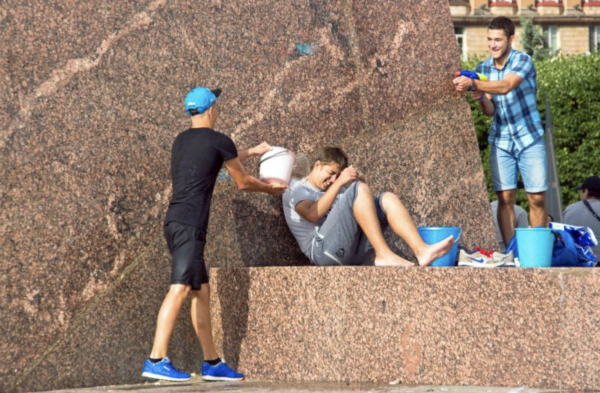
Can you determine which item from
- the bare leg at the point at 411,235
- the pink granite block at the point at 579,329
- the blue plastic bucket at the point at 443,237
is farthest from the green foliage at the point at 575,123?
the pink granite block at the point at 579,329

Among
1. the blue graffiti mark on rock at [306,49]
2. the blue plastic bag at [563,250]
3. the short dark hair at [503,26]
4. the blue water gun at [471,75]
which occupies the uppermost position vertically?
the short dark hair at [503,26]

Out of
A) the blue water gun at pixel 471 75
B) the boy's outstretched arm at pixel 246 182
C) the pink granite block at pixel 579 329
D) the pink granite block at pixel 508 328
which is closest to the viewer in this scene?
the pink granite block at pixel 579 329

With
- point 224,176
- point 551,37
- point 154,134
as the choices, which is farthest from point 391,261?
point 551,37

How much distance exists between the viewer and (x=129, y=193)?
5785mm

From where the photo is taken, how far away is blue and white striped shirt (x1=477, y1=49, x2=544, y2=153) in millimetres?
7020

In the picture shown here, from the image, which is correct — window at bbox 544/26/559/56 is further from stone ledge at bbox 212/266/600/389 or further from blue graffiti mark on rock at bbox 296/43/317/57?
stone ledge at bbox 212/266/600/389

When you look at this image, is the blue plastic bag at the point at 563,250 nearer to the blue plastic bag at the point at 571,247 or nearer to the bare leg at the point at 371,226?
the blue plastic bag at the point at 571,247

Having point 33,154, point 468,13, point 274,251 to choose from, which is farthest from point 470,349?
point 468,13

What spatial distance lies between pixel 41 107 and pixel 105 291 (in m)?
1.06

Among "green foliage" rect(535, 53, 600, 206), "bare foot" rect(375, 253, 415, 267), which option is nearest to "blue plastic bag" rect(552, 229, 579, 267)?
"bare foot" rect(375, 253, 415, 267)

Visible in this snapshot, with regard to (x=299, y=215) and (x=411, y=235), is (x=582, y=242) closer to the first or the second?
(x=411, y=235)

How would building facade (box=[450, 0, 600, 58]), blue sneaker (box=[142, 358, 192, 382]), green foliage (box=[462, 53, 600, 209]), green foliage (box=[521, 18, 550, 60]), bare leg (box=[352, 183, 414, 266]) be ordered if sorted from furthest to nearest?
building facade (box=[450, 0, 600, 58])
green foliage (box=[521, 18, 550, 60])
green foliage (box=[462, 53, 600, 209])
bare leg (box=[352, 183, 414, 266])
blue sneaker (box=[142, 358, 192, 382])

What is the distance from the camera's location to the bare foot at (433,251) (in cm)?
550

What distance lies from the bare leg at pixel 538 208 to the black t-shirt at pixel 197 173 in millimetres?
2550
